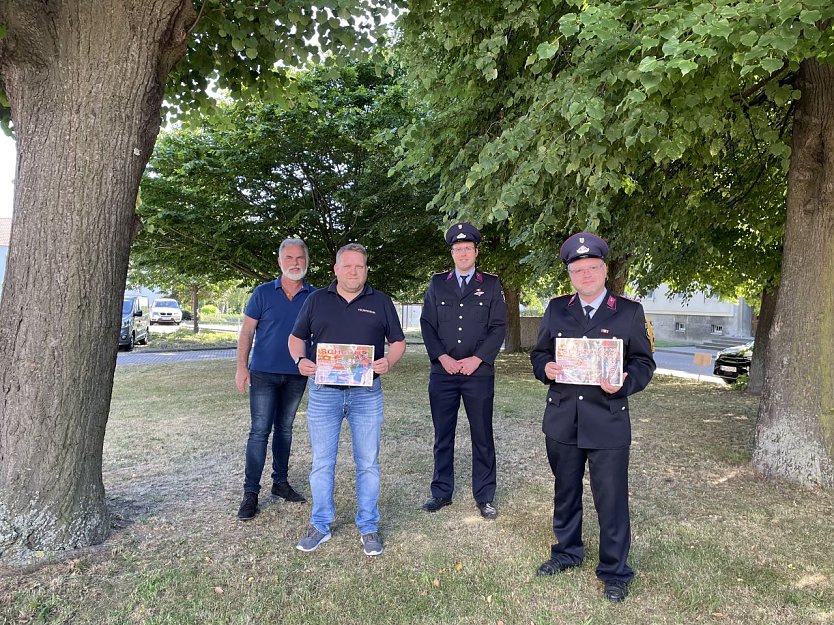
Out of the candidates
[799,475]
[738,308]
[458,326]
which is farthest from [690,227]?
[738,308]

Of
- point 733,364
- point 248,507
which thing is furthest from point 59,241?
point 733,364

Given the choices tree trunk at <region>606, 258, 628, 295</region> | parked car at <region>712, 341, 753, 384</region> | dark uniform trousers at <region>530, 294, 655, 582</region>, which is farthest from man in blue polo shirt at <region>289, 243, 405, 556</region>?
parked car at <region>712, 341, 753, 384</region>

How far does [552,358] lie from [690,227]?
19.6 feet

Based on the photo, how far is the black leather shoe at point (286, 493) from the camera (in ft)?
15.1

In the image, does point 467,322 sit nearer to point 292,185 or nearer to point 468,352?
point 468,352

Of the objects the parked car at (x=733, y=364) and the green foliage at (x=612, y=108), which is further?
the parked car at (x=733, y=364)

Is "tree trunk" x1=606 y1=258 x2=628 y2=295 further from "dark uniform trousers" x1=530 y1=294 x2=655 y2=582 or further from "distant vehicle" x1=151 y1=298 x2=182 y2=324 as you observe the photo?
"distant vehicle" x1=151 y1=298 x2=182 y2=324

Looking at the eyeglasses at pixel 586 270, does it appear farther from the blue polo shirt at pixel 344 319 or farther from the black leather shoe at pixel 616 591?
the black leather shoe at pixel 616 591

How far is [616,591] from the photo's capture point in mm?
3127

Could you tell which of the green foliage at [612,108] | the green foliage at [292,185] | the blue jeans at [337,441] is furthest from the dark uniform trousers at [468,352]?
the green foliage at [292,185]

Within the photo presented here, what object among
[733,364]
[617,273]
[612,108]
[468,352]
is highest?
[612,108]

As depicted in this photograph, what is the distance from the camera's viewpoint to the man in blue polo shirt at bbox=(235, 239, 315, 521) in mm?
4312

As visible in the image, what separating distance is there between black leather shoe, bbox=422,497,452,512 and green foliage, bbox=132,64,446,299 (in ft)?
25.9

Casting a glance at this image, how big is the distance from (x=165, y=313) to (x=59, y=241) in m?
43.7
